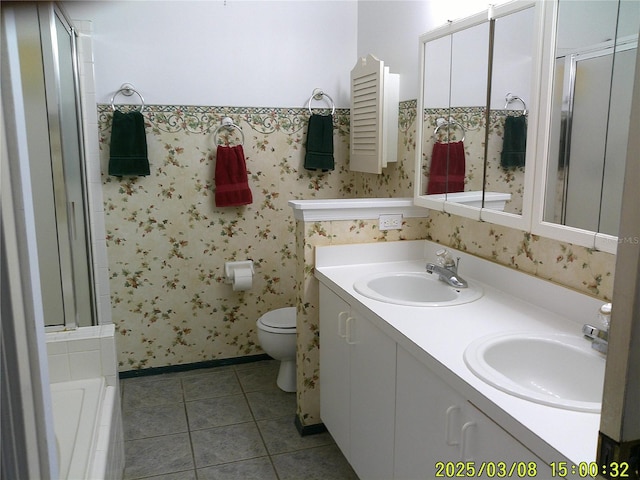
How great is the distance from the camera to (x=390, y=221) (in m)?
2.41

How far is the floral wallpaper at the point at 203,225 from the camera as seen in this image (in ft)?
9.70

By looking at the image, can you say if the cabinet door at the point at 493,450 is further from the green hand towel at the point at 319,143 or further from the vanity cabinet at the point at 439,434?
the green hand towel at the point at 319,143

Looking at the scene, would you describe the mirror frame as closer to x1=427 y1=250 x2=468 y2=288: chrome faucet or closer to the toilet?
x1=427 y1=250 x2=468 y2=288: chrome faucet

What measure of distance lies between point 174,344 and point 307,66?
185 cm

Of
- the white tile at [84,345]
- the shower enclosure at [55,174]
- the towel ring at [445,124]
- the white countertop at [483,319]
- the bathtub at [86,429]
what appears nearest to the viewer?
the white countertop at [483,319]

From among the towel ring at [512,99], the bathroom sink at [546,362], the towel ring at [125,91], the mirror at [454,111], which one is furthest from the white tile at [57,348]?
the towel ring at [512,99]

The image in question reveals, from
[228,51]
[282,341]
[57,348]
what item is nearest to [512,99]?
[282,341]

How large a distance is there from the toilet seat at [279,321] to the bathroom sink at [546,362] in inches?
57.9

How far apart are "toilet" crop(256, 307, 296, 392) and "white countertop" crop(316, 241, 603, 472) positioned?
0.64 m

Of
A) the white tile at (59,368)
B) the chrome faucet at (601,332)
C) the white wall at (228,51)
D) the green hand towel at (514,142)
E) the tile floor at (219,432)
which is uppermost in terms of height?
the white wall at (228,51)

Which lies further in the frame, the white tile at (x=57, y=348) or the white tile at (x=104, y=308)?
the white tile at (x=104, y=308)

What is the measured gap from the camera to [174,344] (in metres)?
3.19

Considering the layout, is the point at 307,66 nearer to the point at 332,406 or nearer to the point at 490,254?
the point at 490,254

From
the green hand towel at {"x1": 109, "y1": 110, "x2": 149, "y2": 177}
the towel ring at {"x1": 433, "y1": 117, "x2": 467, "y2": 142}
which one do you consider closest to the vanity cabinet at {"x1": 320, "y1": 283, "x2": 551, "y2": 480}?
the towel ring at {"x1": 433, "y1": 117, "x2": 467, "y2": 142}
